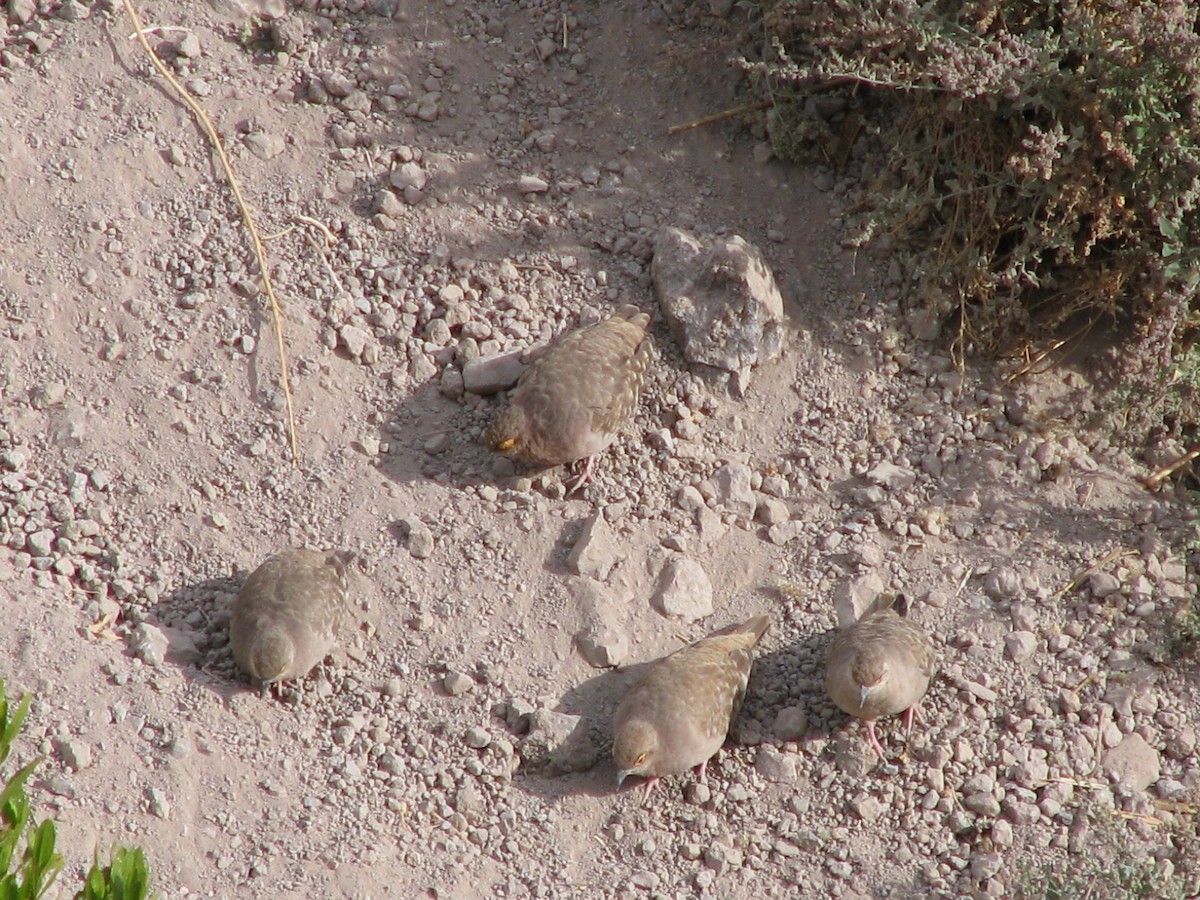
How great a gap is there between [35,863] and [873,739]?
3385 millimetres

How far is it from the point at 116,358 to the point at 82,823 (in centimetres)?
235

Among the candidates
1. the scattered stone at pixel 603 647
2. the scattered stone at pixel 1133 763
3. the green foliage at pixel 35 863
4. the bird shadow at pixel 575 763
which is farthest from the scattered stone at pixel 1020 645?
the green foliage at pixel 35 863

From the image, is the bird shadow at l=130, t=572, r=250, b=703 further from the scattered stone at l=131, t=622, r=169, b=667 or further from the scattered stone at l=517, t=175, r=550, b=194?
the scattered stone at l=517, t=175, r=550, b=194

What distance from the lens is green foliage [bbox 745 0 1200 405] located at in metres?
6.30

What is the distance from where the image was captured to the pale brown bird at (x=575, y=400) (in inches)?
247

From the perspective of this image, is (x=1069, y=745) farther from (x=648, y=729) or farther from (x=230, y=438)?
(x=230, y=438)

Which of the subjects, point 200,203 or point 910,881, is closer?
point 910,881

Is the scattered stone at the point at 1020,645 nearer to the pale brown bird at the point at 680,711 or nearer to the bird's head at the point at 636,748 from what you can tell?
the pale brown bird at the point at 680,711

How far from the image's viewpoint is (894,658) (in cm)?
567

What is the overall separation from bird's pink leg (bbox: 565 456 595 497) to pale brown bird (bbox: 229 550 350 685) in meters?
1.23

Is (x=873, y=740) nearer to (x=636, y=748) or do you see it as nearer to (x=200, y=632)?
(x=636, y=748)

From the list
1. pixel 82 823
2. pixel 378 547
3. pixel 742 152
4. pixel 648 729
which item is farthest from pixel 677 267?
pixel 82 823

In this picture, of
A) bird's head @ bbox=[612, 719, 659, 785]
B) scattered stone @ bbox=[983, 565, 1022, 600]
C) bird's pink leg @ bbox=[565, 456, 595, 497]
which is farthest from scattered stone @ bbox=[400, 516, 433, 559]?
scattered stone @ bbox=[983, 565, 1022, 600]

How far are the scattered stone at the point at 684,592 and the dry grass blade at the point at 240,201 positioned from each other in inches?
72.0
